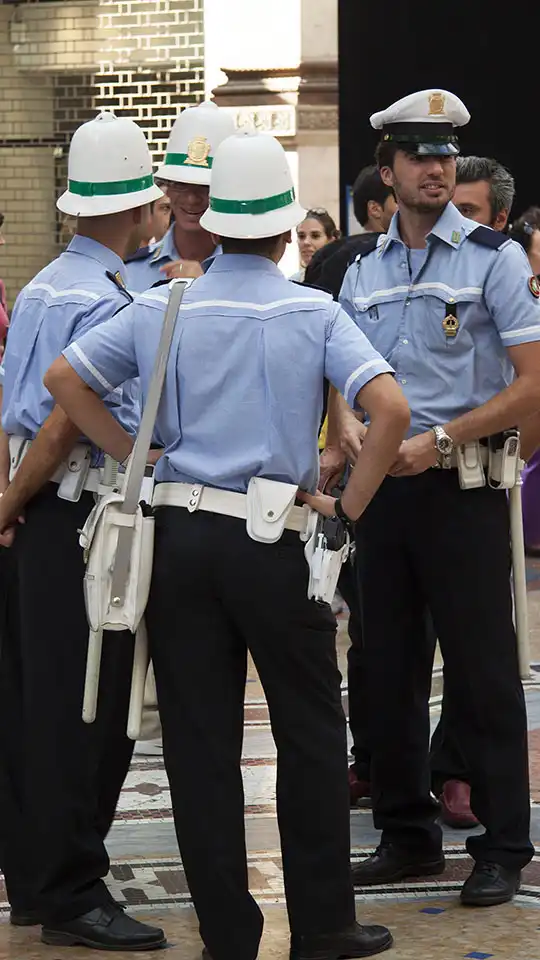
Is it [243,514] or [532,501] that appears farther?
[532,501]

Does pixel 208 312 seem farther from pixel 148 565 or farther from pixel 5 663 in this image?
pixel 5 663

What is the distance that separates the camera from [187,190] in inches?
205

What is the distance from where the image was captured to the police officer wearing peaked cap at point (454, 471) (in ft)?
14.9

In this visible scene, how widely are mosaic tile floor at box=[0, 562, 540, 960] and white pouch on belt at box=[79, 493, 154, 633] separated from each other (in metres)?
0.91

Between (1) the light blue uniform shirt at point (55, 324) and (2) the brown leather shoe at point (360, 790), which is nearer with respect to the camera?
(1) the light blue uniform shirt at point (55, 324)

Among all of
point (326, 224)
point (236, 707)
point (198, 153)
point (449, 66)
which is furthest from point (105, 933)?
point (449, 66)

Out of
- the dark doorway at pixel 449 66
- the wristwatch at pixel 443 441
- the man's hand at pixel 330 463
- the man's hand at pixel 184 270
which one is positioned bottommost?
the man's hand at pixel 330 463

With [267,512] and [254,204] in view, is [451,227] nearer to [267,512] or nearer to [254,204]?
[254,204]

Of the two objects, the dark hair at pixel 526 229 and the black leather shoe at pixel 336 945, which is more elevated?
the dark hair at pixel 526 229

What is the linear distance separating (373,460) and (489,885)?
4.25 ft

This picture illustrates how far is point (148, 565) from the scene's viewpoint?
12.8 ft

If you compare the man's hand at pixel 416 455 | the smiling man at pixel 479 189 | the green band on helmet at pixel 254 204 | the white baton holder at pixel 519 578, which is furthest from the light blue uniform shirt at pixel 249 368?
the smiling man at pixel 479 189

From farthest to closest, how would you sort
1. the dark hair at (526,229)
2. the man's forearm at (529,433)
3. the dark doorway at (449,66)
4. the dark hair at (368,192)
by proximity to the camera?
the dark doorway at (449,66) → the dark hair at (526,229) → the dark hair at (368,192) → the man's forearm at (529,433)

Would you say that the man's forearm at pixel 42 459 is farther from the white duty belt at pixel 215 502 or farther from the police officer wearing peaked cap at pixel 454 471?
the police officer wearing peaked cap at pixel 454 471
